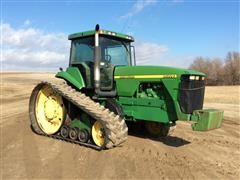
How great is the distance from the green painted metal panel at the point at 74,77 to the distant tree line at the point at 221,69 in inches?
1491

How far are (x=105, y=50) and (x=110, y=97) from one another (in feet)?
3.87

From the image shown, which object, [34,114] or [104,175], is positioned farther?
[34,114]

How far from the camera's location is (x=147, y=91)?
8.95m

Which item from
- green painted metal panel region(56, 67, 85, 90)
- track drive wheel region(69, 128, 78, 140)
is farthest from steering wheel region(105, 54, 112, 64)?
track drive wheel region(69, 128, 78, 140)

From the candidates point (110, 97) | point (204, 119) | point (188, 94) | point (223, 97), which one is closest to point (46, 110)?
point (110, 97)

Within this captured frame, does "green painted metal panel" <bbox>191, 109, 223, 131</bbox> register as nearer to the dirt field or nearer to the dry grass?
the dirt field

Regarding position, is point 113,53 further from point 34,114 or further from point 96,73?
point 34,114

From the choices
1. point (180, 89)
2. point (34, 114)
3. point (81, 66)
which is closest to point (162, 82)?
point (180, 89)

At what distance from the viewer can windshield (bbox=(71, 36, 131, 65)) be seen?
9.54 meters

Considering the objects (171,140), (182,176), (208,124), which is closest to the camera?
(182,176)

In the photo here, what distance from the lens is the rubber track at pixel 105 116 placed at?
805cm

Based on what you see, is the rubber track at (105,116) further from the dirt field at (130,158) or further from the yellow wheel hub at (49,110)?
the yellow wheel hub at (49,110)

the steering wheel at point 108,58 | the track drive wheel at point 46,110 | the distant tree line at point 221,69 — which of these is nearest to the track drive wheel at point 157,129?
the steering wheel at point 108,58

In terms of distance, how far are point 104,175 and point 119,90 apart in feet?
10.3
